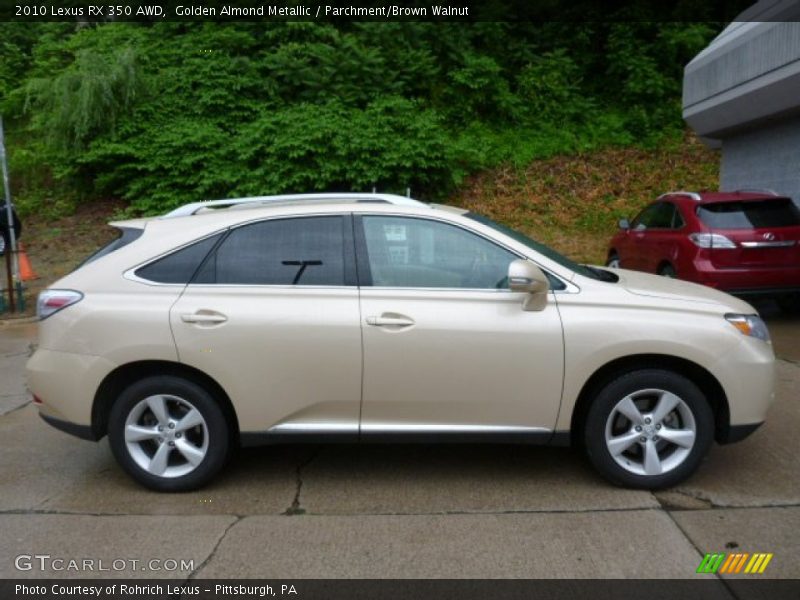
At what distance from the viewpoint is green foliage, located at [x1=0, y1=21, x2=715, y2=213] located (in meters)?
15.0

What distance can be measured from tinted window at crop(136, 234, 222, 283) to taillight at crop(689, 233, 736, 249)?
6.28 metres

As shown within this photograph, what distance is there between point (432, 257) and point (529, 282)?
0.59 metres

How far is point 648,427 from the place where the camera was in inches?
156

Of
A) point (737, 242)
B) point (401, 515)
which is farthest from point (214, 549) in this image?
point (737, 242)

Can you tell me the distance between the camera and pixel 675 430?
13.1 ft

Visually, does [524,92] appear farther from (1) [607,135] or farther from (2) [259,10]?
(2) [259,10]

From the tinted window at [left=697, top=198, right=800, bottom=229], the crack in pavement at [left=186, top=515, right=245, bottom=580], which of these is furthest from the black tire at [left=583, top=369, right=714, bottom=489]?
the tinted window at [left=697, top=198, right=800, bottom=229]

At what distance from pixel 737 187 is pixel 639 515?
35.0 ft

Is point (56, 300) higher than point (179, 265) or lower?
lower

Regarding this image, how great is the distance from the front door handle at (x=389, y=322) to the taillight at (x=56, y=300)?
1688mm

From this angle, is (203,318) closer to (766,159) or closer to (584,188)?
(766,159)

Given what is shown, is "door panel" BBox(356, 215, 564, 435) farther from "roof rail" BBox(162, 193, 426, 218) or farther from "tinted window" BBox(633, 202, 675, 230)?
"tinted window" BBox(633, 202, 675, 230)

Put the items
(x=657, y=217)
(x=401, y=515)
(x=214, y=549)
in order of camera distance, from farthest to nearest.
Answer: (x=657, y=217), (x=401, y=515), (x=214, y=549)

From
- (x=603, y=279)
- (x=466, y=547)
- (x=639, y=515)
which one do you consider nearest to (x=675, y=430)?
(x=639, y=515)
